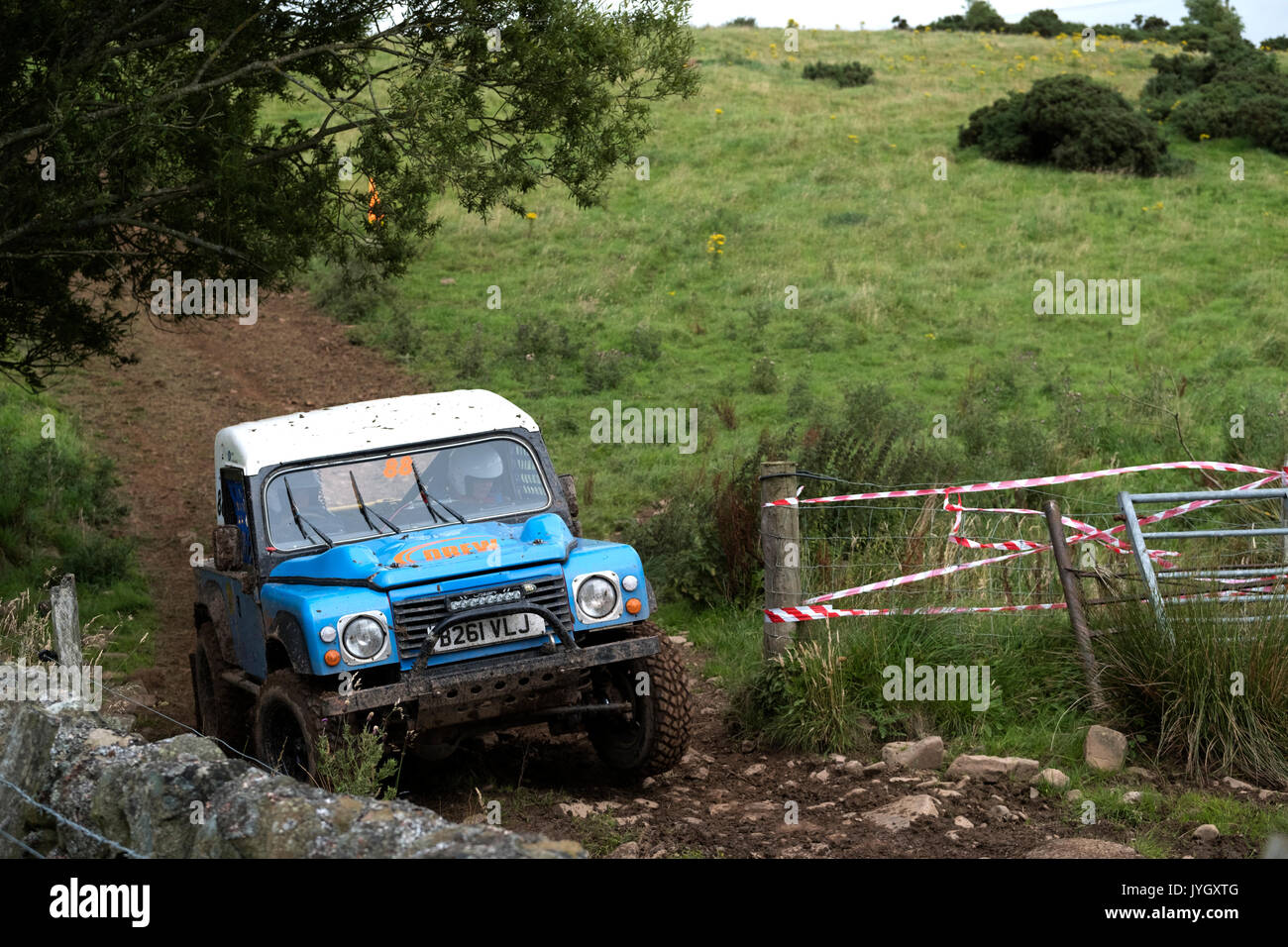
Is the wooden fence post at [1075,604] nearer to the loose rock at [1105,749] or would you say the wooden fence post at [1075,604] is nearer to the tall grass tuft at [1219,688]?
the tall grass tuft at [1219,688]

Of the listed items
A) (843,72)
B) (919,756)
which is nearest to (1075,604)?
(919,756)

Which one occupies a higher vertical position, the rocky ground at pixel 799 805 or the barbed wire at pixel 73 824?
the barbed wire at pixel 73 824

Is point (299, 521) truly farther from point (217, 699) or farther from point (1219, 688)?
point (1219, 688)

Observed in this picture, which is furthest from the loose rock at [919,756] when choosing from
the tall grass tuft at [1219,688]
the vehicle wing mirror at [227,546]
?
the vehicle wing mirror at [227,546]

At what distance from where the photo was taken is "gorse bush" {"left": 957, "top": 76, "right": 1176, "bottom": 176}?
2659 cm

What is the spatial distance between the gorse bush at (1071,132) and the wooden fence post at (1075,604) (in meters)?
21.7

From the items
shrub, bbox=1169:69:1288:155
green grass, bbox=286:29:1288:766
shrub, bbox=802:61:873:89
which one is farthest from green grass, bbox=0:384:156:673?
shrub, bbox=802:61:873:89

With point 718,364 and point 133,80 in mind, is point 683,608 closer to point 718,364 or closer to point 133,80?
point 133,80

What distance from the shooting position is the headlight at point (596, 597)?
627 centimetres

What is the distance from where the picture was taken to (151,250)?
1147 cm

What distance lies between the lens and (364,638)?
229 inches

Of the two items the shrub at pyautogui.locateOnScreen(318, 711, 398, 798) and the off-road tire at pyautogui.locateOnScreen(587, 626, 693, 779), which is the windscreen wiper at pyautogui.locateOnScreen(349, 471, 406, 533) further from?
the off-road tire at pyautogui.locateOnScreen(587, 626, 693, 779)

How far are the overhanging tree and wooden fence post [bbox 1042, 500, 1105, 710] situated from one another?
5248 mm
